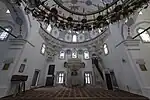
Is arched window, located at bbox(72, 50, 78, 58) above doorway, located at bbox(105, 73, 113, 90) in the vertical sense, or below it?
above

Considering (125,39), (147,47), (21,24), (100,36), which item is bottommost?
(147,47)

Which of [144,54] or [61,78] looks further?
[61,78]

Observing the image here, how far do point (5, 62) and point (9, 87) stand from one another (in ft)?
5.35

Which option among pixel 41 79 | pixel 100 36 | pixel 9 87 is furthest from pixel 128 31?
pixel 41 79

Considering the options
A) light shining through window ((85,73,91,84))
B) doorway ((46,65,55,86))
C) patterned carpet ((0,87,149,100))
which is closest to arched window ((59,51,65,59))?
doorway ((46,65,55,86))

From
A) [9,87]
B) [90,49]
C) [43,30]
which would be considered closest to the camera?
[9,87]

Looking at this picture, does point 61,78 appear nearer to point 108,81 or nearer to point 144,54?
point 108,81

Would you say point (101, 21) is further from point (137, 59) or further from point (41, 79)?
point (41, 79)

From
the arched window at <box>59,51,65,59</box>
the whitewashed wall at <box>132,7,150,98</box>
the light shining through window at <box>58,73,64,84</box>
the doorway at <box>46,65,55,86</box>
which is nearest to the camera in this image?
the whitewashed wall at <box>132,7,150,98</box>

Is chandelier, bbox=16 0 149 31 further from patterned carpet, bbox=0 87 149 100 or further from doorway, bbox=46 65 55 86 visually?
doorway, bbox=46 65 55 86

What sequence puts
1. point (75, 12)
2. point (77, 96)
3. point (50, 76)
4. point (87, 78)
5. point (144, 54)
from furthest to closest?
point (87, 78) → point (50, 76) → point (144, 54) → point (77, 96) → point (75, 12)

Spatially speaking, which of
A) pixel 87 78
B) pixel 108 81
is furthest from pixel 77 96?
pixel 87 78

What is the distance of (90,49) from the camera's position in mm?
11992

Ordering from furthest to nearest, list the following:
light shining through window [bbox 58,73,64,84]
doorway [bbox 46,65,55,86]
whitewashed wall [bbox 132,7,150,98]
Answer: light shining through window [bbox 58,73,64,84] < doorway [bbox 46,65,55,86] < whitewashed wall [bbox 132,7,150,98]
